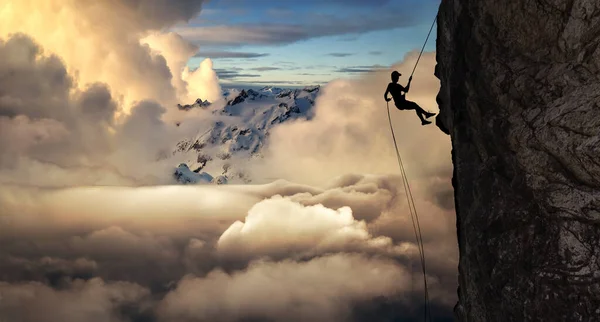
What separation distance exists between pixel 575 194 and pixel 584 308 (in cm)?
315

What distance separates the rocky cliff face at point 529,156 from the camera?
13.2 meters

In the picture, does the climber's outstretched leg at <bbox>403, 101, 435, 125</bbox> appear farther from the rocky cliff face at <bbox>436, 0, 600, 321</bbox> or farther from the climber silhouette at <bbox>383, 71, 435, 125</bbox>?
the rocky cliff face at <bbox>436, 0, 600, 321</bbox>

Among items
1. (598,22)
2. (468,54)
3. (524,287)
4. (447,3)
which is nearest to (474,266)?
(524,287)

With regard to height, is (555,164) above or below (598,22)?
below

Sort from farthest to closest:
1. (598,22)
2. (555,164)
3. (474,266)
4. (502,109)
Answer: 1. (474,266)
2. (502,109)
3. (555,164)
4. (598,22)

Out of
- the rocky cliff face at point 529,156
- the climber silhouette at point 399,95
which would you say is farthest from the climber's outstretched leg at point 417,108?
the rocky cliff face at point 529,156

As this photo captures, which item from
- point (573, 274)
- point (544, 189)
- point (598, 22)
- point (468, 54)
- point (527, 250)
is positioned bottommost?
point (573, 274)

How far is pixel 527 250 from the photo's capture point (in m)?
15.3

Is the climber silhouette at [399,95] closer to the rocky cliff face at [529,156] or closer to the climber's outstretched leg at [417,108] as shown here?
the climber's outstretched leg at [417,108]

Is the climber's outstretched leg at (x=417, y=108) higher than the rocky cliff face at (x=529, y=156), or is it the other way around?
→ the climber's outstretched leg at (x=417, y=108)

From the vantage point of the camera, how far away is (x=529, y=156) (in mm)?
15180

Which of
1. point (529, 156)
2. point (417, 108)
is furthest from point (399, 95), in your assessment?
point (529, 156)

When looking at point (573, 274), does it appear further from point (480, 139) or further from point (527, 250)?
point (480, 139)

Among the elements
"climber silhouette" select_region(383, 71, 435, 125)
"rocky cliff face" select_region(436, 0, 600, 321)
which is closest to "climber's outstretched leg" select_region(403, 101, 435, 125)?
"climber silhouette" select_region(383, 71, 435, 125)
